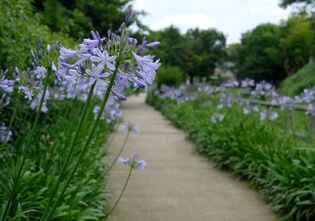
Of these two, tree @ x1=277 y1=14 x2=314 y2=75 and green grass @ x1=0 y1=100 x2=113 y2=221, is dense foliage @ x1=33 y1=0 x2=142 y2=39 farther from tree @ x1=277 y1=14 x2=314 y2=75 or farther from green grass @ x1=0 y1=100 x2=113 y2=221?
tree @ x1=277 y1=14 x2=314 y2=75

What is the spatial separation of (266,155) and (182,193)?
1165 mm

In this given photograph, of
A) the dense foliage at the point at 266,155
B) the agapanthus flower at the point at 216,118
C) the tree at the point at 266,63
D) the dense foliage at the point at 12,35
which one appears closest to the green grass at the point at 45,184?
the dense foliage at the point at 12,35

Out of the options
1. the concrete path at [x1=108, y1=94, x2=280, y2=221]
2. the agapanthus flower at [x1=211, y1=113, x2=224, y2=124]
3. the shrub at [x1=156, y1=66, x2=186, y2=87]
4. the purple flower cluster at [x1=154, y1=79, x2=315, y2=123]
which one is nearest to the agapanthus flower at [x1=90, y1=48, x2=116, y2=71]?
the concrete path at [x1=108, y1=94, x2=280, y2=221]

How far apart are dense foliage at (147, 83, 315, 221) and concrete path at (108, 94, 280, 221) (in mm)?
188

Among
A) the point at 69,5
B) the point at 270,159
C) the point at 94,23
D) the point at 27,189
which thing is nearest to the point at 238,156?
the point at 270,159

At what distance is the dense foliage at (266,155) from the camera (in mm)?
4254

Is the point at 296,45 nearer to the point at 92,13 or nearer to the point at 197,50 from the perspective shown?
the point at 197,50

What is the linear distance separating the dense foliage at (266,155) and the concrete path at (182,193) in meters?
0.19

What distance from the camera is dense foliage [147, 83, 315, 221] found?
425 cm

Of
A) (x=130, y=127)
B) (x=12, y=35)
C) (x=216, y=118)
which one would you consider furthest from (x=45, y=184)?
(x=216, y=118)

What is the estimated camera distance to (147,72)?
1736 millimetres

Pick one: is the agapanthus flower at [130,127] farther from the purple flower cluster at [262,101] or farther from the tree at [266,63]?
the tree at [266,63]

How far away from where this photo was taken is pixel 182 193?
5285 millimetres

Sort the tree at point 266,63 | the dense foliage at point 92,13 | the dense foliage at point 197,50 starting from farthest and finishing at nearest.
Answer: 1. the tree at point 266,63
2. the dense foliage at point 197,50
3. the dense foliage at point 92,13
